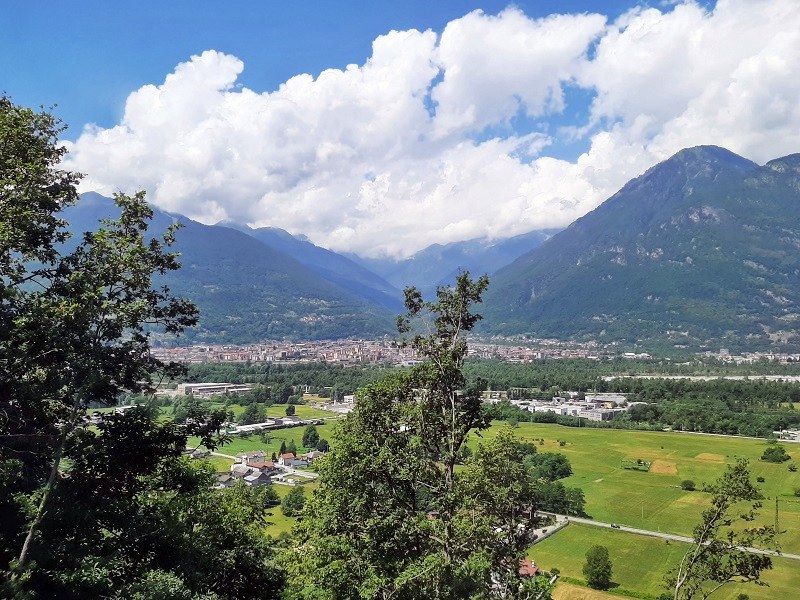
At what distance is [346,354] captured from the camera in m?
181

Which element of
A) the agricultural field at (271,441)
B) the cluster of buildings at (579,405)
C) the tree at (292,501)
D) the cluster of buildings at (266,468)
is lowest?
the agricultural field at (271,441)

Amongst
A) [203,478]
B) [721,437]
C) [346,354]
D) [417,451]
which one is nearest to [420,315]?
[417,451]

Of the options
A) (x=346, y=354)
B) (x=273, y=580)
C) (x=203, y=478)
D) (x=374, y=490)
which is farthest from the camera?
A: (x=346, y=354)

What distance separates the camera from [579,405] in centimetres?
10144

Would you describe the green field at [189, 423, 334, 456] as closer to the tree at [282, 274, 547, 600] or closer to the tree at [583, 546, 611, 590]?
the tree at [583, 546, 611, 590]

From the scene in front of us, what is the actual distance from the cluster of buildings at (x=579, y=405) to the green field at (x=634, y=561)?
51.8 m

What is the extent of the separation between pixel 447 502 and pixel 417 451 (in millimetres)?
1309

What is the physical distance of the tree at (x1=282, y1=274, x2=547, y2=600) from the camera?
9328mm

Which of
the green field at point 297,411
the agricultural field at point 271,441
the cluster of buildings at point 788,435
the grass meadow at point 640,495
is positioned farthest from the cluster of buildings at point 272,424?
the cluster of buildings at point 788,435

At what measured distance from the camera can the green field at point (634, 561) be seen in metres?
29.3

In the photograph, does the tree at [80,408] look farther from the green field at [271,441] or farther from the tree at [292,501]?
the green field at [271,441]

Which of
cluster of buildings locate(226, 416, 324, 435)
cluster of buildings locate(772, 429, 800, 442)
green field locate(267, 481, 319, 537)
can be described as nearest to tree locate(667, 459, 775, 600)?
green field locate(267, 481, 319, 537)

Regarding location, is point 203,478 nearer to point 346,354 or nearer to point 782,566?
point 782,566

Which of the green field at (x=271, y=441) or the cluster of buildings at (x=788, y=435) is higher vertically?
the cluster of buildings at (x=788, y=435)
